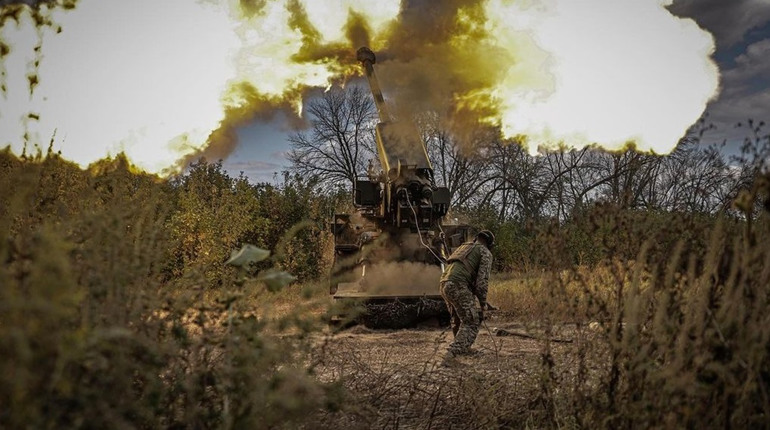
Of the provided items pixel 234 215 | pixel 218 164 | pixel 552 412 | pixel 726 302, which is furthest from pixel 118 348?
pixel 218 164

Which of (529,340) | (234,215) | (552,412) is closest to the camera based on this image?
(552,412)

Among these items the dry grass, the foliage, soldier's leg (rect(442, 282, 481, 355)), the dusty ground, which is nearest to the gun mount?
soldier's leg (rect(442, 282, 481, 355))

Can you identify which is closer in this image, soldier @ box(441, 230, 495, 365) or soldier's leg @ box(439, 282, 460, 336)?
soldier @ box(441, 230, 495, 365)

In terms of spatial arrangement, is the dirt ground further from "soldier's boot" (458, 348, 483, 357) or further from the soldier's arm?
the soldier's arm

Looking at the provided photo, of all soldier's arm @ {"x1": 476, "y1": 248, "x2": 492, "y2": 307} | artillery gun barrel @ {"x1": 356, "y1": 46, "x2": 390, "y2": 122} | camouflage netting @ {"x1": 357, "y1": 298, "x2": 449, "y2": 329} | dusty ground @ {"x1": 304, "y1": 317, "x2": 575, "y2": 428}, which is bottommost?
dusty ground @ {"x1": 304, "y1": 317, "x2": 575, "y2": 428}

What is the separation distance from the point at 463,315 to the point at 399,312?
285 centimetres

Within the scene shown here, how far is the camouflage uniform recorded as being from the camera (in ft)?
29.4

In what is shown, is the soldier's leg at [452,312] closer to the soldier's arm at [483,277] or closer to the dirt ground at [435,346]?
the dirt ground at [435,346]

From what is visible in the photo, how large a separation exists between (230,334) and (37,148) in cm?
137

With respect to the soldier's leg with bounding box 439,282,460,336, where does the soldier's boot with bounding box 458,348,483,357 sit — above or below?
below

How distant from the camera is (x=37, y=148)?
3.25 m

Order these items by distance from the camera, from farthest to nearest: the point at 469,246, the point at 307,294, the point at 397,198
→ the point at 397,198
the point at 469,246
the point at 307,294

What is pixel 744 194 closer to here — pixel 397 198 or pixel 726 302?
pixel 726 302

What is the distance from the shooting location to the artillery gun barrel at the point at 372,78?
542 inches
